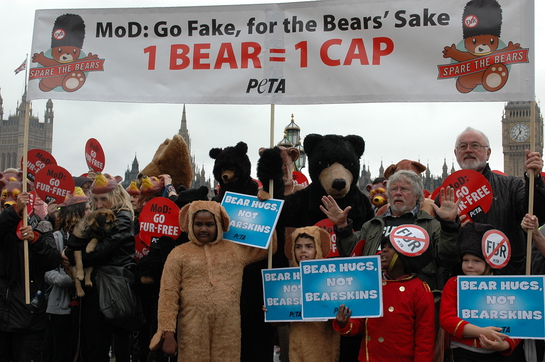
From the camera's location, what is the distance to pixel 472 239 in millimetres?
3803

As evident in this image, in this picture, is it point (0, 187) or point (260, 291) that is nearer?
point (260, 291)

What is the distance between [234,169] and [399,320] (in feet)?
6.62

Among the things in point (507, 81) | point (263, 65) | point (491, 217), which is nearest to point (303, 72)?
point (263, 65)

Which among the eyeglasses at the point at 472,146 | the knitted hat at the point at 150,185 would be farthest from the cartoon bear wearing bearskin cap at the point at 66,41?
the eyeglasses at the point at 472,146

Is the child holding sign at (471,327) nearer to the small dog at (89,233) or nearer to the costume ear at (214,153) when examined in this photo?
the costume ear at (214,153)

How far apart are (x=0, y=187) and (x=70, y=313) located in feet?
9.44

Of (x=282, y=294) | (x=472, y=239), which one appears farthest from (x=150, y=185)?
(x=472, y=239)

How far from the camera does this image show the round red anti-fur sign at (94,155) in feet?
19.7

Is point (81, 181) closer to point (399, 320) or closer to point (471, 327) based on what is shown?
point (399, 320)

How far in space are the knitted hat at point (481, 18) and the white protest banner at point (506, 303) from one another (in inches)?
71.3

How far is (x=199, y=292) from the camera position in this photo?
4129mm

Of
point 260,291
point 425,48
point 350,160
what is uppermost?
point 425,48

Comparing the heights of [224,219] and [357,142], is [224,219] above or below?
below

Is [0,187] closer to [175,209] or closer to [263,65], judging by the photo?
[175,209]
